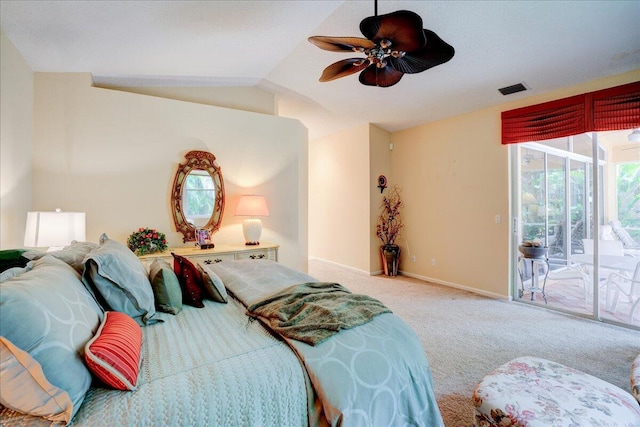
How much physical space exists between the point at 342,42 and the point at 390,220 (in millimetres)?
3925

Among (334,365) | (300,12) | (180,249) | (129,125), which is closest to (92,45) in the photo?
(129,125)

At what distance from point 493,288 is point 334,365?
376 cm

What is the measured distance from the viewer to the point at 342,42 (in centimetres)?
199

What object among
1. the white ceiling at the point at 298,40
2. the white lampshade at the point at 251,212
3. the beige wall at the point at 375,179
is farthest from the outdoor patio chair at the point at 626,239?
the white lampshade at the point at 251,212

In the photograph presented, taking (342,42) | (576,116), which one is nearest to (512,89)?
(576,116)

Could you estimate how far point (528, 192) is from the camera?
12.9 ft

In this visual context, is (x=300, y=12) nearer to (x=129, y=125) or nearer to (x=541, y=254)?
(x=129, y=125)

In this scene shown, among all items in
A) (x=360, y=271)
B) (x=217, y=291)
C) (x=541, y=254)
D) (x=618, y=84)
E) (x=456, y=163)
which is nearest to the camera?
(x=217, y=291)

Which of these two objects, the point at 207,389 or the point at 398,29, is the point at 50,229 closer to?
the point at 207,389

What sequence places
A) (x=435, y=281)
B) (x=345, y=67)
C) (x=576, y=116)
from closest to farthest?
(x=345, y=67)
(x=576, y=116)
(x=435, y=281)

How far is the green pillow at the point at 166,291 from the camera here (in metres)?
1.66

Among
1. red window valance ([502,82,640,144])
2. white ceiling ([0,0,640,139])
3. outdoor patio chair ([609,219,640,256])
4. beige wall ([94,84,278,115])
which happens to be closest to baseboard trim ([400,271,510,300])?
outdoor patio chair ([609,219,640,256])

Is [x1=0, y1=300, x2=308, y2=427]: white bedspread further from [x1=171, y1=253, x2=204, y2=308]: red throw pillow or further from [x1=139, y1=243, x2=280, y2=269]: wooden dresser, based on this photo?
[x1=139, y1=243, x2=280, y2=269]: wooden dresser

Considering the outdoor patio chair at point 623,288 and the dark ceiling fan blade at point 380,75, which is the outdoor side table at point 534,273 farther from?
the dark ceiling fan blade at point 380,75
